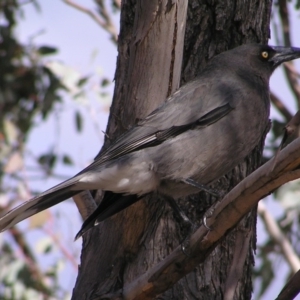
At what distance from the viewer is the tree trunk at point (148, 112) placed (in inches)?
146

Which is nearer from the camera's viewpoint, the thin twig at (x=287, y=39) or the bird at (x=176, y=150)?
the bird at (x=176, y=150)

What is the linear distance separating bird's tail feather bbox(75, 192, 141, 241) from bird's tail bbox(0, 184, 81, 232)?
16cm

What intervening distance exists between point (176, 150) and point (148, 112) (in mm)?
271

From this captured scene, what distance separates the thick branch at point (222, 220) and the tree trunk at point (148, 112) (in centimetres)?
44

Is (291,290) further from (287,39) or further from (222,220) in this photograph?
(287,39)

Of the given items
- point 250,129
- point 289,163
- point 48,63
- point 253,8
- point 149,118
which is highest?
point 48,63

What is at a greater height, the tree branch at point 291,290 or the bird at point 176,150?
the bird at point 176,150

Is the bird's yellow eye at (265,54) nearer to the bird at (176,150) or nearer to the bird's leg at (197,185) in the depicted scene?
the bird at (176,150)

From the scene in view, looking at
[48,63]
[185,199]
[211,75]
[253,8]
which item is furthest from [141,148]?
[48,63]

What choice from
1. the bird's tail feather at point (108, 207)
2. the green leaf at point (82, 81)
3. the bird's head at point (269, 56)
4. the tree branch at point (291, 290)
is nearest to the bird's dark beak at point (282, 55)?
the bird's head at point (269, 56)

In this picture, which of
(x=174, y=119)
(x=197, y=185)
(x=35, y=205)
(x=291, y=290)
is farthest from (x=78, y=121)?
(x=291, y=290)

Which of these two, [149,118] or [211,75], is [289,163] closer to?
[149,118]

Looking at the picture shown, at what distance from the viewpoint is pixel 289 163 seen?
8.83 feet

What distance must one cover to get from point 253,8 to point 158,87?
2.64 feet
